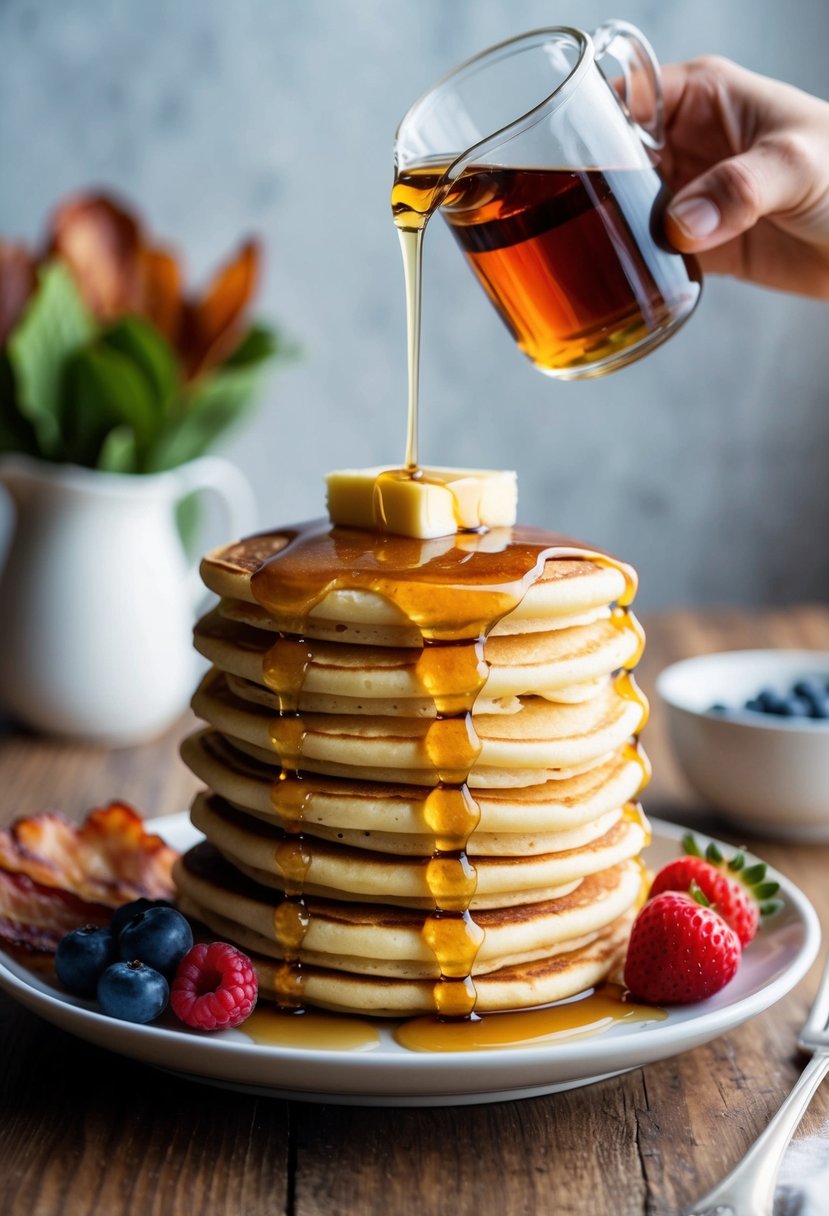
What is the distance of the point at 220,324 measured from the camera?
240cm

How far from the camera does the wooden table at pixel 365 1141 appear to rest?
38.0 inches

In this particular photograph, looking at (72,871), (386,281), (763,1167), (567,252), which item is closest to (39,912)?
(72,871)

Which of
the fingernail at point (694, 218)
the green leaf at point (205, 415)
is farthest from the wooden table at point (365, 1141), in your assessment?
the green leaf at point (205, 415)

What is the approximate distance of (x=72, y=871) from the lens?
1.44 meters

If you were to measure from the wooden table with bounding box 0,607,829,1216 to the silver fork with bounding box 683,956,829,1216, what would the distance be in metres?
0.02

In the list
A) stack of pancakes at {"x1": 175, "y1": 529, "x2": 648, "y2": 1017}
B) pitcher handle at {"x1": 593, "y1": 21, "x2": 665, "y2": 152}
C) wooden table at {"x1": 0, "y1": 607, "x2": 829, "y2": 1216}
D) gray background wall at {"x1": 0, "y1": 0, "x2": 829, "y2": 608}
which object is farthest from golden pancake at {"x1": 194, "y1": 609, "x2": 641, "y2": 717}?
gray background wall at {"x1": 0, "y1": 0, "x2": 829, "y2": 608}

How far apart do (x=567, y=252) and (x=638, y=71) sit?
47cm

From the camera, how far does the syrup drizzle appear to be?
1139 mm

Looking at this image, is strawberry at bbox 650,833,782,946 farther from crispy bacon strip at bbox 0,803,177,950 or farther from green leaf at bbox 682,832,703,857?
crispy bacon strip at bbox 0,803,177,950

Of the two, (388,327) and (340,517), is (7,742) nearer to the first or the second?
(340,517)

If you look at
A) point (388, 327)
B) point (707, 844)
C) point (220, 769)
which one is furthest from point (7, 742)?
point (388, 327)

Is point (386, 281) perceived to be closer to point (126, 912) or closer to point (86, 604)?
point (86, 604)

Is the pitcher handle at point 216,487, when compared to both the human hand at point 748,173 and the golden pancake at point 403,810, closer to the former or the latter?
the human hand at point 748,173

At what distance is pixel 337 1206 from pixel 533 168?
908 millimetres
